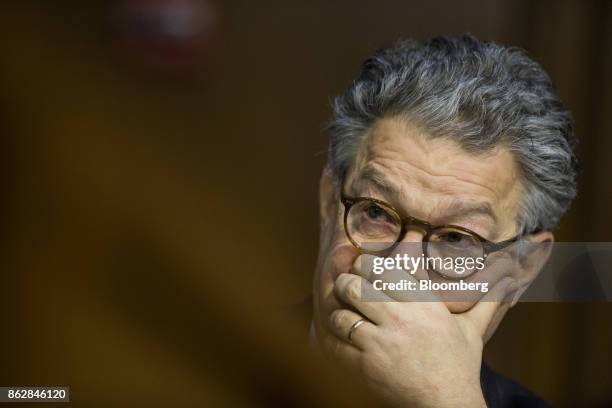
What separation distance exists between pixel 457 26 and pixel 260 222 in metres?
0.41

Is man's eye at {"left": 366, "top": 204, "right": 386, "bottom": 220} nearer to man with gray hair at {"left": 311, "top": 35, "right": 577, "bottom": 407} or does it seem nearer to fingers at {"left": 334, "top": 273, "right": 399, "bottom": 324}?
man with gray hair at {"left": 311, "top": 35, "right": 577, "bottom": 407}

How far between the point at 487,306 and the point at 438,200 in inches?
6.5

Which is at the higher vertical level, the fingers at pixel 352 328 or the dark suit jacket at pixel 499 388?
the fingers at pixel 352 328

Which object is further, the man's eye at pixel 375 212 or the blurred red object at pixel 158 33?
the man's eye at pixel 375 212

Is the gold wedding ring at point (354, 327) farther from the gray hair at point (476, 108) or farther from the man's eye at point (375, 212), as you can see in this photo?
the gray hair at point (476, 108)

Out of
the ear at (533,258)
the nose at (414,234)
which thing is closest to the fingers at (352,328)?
the nose at (414,234)

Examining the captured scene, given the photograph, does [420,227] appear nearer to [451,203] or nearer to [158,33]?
[451,203]

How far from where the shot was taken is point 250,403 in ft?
3.31

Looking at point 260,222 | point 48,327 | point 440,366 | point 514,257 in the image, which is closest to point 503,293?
point 514,257

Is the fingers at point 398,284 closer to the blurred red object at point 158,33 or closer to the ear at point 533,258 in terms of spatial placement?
the ear at point 533,258

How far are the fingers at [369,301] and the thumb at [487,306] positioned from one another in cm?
12

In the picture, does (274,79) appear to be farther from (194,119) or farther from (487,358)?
(487,358)

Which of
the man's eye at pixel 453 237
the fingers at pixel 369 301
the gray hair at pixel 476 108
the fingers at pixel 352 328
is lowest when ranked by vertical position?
the fingers at pixel 352 328

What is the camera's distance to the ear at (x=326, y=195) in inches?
46.6
